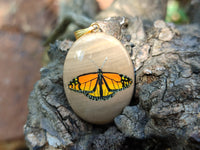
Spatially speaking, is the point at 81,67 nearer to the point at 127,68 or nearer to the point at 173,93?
the point at 127,68

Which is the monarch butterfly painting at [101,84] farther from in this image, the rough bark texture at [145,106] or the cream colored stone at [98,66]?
the rough bark texture at [145,106]

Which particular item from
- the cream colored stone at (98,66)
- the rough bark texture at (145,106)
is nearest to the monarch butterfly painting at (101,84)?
the cream colored stone at (98,66)

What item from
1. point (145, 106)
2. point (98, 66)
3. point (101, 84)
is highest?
point (98, 66)

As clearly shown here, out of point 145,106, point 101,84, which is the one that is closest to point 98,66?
point 101,84

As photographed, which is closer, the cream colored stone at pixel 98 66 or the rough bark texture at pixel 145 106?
the rough bark texture at pixel 145 106

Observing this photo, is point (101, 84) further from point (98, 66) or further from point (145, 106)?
point (145, 106)

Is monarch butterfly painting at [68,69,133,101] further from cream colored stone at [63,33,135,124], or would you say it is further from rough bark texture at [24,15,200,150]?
rough bark texture at [24,15,200,150]

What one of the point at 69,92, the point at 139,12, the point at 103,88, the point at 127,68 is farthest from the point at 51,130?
the point at 139,12
